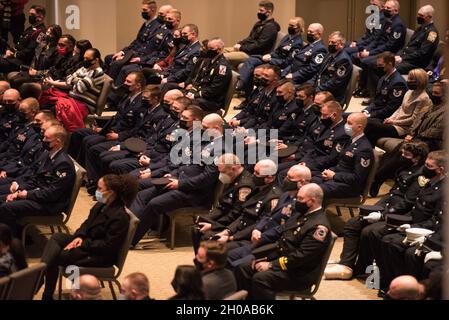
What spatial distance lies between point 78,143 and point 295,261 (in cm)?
436

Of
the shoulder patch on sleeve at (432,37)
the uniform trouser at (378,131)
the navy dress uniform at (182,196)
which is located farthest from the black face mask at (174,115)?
the shoulder patch on sleeve at (432,37)

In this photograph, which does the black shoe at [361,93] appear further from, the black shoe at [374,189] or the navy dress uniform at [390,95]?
the black shoe at [374,189]

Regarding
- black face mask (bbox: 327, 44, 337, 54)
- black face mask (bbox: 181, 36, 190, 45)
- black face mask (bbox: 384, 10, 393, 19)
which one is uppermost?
black face mask (bbox: 384, 10, 393, 19)

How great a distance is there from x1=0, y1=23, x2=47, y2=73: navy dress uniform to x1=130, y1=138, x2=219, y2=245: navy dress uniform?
193 inches

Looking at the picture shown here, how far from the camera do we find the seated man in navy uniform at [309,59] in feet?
39.0

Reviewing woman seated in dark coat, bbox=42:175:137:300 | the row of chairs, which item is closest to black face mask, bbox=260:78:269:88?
woman seated in dark coat, bbox=42:175:137:300

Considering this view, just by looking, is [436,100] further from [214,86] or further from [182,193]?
[182,193]

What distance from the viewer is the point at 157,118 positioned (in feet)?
33.9

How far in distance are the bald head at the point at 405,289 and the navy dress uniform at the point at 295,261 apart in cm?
100

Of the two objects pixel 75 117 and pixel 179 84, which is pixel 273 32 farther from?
pixel 75 117

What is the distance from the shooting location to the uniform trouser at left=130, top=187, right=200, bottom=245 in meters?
9.09

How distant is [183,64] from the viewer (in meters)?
12.2

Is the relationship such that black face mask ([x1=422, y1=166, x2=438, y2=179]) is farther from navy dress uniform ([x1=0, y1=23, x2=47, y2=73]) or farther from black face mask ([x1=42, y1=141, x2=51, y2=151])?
navy dress uniform ([x1=0, y1=23, x2=47, y2=73])

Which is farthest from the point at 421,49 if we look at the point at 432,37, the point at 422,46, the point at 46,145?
the point at 46,145
